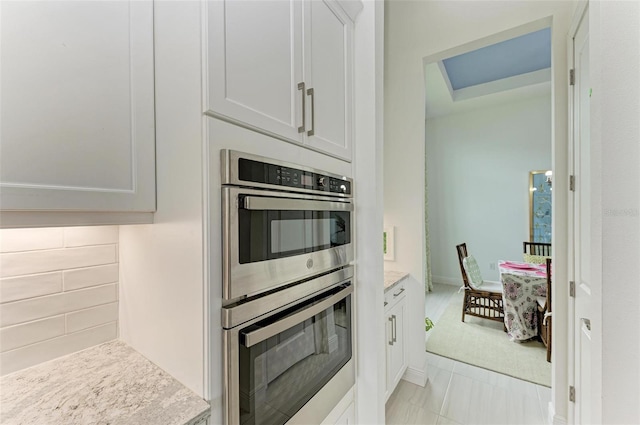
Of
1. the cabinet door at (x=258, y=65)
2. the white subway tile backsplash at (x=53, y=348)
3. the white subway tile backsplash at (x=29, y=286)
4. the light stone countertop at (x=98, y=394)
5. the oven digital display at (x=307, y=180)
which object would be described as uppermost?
the cabinet door at (x=258, y=65)

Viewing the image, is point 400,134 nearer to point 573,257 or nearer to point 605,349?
point 573,257

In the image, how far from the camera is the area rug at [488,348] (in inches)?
97.5

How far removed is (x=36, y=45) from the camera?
67cm

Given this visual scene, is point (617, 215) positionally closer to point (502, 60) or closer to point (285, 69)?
point (285, 69)

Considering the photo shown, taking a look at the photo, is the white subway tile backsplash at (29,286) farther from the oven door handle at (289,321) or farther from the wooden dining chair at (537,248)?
the wooden dining chair at (537,248)

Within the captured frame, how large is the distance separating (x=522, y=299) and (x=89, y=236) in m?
3.55

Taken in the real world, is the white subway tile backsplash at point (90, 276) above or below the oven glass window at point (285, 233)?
below

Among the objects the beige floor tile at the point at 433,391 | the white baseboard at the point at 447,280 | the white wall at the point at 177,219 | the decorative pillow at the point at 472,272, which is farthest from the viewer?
the white baseboard at the point at 447,280

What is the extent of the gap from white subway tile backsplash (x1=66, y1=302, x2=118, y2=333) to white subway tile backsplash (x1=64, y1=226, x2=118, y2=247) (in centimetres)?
24

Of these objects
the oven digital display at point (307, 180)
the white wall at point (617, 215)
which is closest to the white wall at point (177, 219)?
the oven digital display at point (307, 180)

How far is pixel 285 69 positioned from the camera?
3.22 ft

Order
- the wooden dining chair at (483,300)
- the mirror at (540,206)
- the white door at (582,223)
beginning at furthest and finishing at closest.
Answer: the mirror at (540,206)
the wooden dining chair at (483,300)
the white door at (582,223)

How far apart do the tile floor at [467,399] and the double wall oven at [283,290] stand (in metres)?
1.12

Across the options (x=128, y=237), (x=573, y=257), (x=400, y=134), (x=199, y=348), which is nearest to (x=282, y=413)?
(x=199, y=348)
